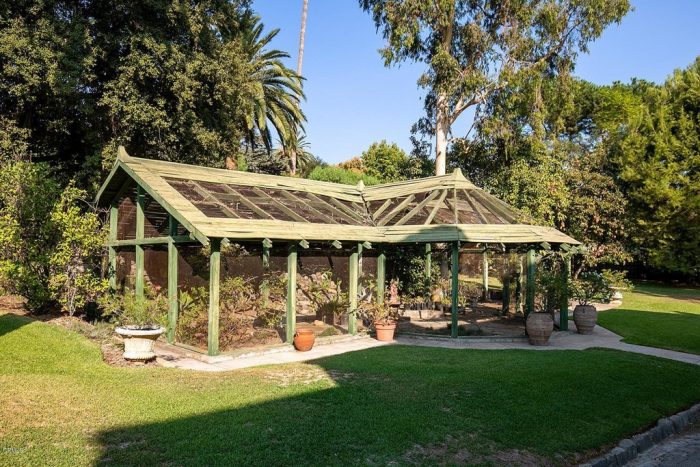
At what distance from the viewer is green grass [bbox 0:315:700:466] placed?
5230mm

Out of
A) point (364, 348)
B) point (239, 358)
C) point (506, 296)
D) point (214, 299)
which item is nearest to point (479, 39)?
point (506, 296)

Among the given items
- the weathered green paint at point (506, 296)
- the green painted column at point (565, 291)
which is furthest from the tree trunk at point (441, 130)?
the green painted column at point (565, 291)

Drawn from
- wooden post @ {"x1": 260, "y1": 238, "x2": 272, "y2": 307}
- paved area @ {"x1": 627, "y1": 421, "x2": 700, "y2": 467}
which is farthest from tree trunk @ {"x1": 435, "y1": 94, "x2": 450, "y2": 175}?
paved area @ {"x1": 627, "y1": 421, "x2": 700, "y2": 467}

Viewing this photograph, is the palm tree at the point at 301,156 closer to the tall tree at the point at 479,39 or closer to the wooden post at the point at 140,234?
the tall tree at the point at 479,39

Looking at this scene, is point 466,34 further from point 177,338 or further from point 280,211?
point 177,338

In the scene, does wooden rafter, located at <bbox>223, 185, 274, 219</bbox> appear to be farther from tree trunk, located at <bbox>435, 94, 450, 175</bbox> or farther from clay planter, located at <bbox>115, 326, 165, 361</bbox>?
tree trunk, located at <bbox>435, 94, 450, 175</bbox>

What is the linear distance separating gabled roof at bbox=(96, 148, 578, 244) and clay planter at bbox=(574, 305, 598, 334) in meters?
2.15

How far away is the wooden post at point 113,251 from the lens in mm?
13047

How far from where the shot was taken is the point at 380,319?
1275 centimetres

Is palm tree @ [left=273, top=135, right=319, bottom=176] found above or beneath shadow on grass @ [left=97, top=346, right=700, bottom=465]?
above

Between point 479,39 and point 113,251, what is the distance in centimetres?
1704

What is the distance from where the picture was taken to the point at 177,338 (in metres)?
11.0

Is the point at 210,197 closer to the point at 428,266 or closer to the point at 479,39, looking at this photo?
the point at 428,266

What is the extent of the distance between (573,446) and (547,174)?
19.7 meters
